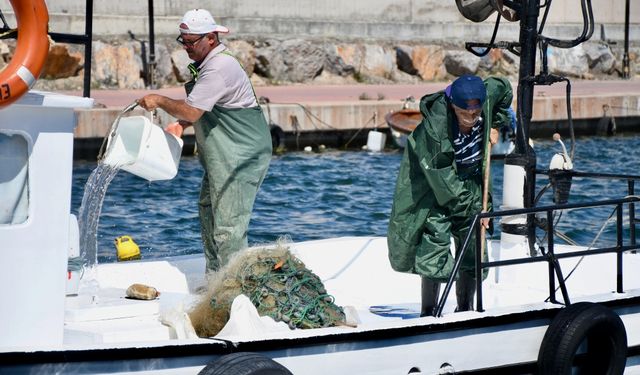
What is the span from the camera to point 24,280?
5.49 metres

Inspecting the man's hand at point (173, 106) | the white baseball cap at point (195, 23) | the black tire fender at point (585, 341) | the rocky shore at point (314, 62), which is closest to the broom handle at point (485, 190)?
the black tire fender at point (585, 341)

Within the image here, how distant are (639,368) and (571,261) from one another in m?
1.68

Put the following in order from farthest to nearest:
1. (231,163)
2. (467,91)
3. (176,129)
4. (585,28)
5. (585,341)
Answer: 1. (585,28)
2. (231,163)
3. (176,129)
4. (585,341)
5. (467,91)

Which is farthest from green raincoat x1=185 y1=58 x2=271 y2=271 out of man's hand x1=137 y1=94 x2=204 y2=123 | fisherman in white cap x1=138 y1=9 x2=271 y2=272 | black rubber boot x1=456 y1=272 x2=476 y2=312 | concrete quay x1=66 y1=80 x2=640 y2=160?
concrete quay x1=66 y1=80 x2=640 y2=160

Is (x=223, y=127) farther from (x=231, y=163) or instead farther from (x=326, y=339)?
(x=326, y=339)

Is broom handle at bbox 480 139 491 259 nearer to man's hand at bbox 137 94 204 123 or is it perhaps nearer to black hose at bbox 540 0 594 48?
black hose at bbox 540 0 594 48

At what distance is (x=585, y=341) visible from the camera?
6523 millimetres

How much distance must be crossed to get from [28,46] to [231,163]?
82.3 inches

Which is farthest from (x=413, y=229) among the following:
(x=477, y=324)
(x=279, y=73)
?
(x=279, y=73)

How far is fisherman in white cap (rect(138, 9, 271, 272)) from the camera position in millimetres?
6992

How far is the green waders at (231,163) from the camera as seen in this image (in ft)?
23.6

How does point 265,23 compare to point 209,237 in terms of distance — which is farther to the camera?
point 265,23

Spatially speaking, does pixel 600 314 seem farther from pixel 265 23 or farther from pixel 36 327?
pixel 265 23

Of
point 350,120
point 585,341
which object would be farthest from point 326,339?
point 350,120
